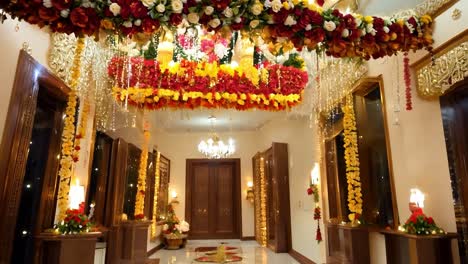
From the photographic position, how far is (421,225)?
9.84ft

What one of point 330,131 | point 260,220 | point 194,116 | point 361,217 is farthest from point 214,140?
point 361,217

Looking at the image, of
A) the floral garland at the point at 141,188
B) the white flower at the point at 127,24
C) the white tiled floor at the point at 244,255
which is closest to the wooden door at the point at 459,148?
the white flower at the point at 127,24

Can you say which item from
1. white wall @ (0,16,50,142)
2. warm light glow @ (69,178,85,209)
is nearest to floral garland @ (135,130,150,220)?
warm light glow @ (69,178,85,209)

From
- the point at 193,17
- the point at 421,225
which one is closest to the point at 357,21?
the point at 193,17

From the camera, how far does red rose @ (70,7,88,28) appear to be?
7.38ft

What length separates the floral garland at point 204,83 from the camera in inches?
194

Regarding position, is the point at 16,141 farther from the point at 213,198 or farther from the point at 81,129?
the point at 213,198

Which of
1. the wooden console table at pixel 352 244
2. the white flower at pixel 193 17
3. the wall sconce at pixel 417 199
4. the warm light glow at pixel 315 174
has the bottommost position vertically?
the wooden console table at pixel 352 244

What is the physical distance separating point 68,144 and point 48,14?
6.94ft

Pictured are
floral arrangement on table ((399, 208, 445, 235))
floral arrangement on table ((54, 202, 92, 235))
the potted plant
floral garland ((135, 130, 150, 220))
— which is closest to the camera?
floral arrangement on table ((399, 208, 445, 235))

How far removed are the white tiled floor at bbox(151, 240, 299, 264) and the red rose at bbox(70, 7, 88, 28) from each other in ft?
19.3

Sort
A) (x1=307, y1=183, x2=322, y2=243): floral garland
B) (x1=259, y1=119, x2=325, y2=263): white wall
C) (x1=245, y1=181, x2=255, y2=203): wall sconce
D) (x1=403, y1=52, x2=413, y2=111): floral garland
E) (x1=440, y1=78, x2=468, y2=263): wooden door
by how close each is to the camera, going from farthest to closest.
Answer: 1. (x1=245, y1=181, x2=255, y2=203): wall sconce
2. (x1=259, y1=119, x2=325, y2=263): white wall
3. (x1=307, y1=183, x2=322, y2=243): floral garland
4. (x1=403, y1=52, x2=413, y2=111): floral garland
5. (x1=440, y1=78, x2=468, y2=263): wooden door

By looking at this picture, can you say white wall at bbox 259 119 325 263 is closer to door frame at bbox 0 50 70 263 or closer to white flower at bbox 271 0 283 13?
white flower at bbox 271 0 283 13

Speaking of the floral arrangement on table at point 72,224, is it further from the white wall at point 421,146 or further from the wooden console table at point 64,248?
the white wall at point 421,146
